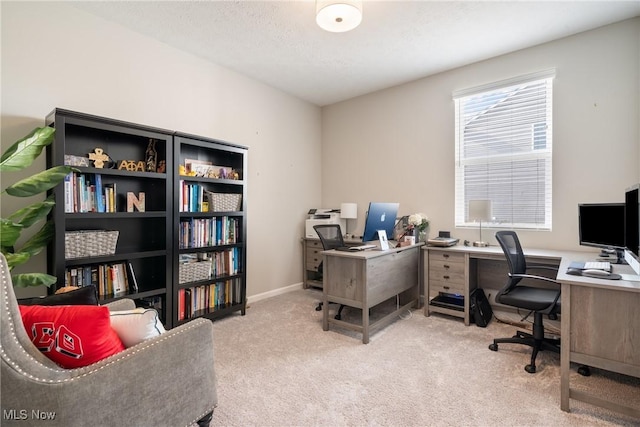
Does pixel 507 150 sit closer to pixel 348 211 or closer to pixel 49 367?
pixel 348 211

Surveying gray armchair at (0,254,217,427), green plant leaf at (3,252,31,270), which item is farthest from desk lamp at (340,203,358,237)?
green plant leaf at (3,252,31,270)

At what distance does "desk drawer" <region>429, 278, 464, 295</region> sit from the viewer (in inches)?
127

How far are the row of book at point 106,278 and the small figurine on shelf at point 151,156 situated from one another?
0.91 metres

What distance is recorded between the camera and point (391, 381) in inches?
82.5

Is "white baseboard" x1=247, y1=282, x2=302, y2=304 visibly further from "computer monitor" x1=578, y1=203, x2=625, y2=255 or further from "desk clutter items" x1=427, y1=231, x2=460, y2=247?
"computer monitor" x1=578, y1=203, x2=625, y2=255

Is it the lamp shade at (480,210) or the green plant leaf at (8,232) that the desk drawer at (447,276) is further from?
the green plant leaf at (8,232)

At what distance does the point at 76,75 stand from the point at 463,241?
4196 millimetres

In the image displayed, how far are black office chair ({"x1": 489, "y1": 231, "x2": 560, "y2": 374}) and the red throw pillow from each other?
2.67 metres

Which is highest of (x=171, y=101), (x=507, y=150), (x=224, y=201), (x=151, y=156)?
(x=171, y=101)

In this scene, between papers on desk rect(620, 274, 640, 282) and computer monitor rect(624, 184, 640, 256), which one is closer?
papers on desk rect(620, 274, 640, 282)

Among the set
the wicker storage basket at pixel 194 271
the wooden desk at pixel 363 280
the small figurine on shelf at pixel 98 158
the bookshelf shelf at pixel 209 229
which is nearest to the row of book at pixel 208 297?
the bookshelf shelf at pixel 209 229

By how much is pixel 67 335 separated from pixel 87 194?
1.63m

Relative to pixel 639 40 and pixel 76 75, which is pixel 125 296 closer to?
pixel 76 75

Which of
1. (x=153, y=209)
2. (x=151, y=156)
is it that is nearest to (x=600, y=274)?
(x=153, y=209)
